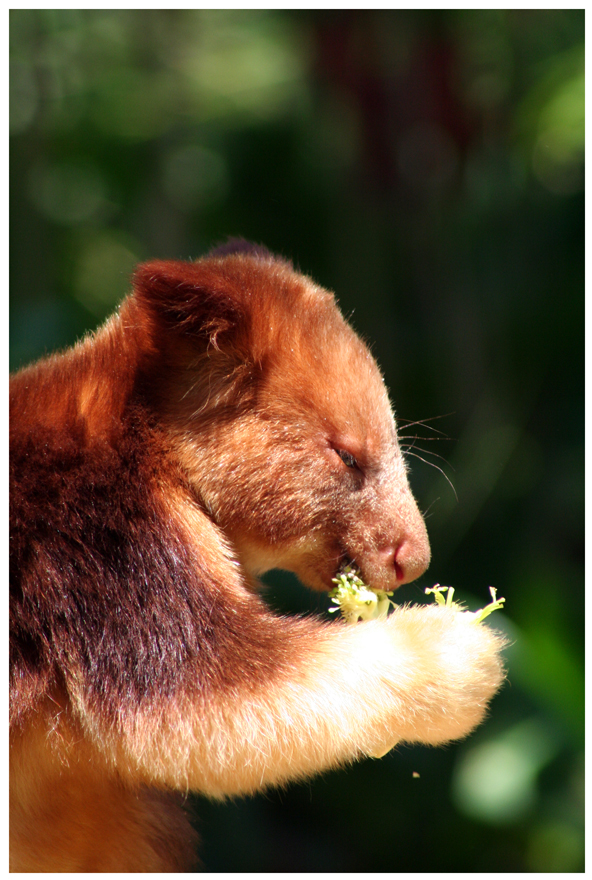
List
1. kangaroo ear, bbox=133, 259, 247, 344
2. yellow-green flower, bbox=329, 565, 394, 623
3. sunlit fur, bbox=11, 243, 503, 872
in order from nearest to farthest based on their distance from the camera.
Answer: sunlit fur, bbox=11, 243, 503, 872 < kangaroo ear, bbox=133, 259, 247, 344 < yellow-green flower, bbox=329, 565, 394, 623

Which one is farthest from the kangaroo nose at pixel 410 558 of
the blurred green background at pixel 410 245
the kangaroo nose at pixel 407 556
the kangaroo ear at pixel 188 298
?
the blurred green background at pixel 410 245

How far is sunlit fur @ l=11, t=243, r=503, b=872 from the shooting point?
64.1 inches

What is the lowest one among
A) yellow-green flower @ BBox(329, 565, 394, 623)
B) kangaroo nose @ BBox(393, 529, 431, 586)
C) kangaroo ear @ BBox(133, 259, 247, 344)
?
yellow-green flower @ BBox(329, 565, 394, 623)

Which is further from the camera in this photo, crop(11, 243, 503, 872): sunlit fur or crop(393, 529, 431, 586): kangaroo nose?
crop(393, 529, 431, 586): kangaroo nose

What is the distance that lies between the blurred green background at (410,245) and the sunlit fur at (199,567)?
1.69 metres

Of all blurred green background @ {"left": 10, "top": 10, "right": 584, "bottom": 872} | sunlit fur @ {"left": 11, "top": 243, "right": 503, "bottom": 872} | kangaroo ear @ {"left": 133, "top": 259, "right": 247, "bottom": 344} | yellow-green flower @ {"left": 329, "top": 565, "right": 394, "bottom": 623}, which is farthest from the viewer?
blurred green background @ {"left": 10, "top": 10, "right": 584, "bottom": 872}

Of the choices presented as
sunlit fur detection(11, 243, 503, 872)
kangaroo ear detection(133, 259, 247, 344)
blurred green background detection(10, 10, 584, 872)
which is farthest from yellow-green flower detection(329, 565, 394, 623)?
blurred green background detection(10, 10, 584, 872)

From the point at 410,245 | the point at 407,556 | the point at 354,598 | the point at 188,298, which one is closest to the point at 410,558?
the point at 407,556

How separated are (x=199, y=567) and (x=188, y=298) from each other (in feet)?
1.88

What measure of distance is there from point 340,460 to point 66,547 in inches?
25.1

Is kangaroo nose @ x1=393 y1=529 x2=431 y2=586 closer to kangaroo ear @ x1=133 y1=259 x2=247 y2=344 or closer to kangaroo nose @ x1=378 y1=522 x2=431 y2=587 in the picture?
kangaroo nose @ x1=378 y1=522 x2=431 y2=587

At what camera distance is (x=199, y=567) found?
170 centimetres

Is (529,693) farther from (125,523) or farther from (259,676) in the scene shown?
(125,523)

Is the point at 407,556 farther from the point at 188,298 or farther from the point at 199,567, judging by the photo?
the point at 188,298
